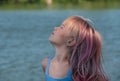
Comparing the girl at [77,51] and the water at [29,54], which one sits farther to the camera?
the water at [29,54]

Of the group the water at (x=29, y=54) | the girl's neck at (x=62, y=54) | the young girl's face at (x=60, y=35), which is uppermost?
the young girl's face at (x=60, y=35)

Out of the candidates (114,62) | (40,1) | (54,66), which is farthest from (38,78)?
(40,1)

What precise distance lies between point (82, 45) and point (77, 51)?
4 centimetres

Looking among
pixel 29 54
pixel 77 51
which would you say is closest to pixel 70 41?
pixel 77 51

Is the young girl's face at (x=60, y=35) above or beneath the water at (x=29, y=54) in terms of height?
above

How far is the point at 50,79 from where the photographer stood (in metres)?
2.57

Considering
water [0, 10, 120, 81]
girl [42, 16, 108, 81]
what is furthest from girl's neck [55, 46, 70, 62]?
water [0, 10, 120, 81]

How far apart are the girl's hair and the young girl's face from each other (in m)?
0.02

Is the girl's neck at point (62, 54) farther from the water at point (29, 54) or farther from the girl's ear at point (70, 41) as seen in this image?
the water at point (29, 54)

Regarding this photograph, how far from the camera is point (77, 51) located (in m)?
Result: 2.55

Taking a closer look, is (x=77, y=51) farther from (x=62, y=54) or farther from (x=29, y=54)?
(x=29, y=54)

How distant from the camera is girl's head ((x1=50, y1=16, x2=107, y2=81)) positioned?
8.27 feet

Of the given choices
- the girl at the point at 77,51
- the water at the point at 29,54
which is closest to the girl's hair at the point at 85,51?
the girl at the point at 77,51

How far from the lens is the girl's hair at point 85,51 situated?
8.27 ft
